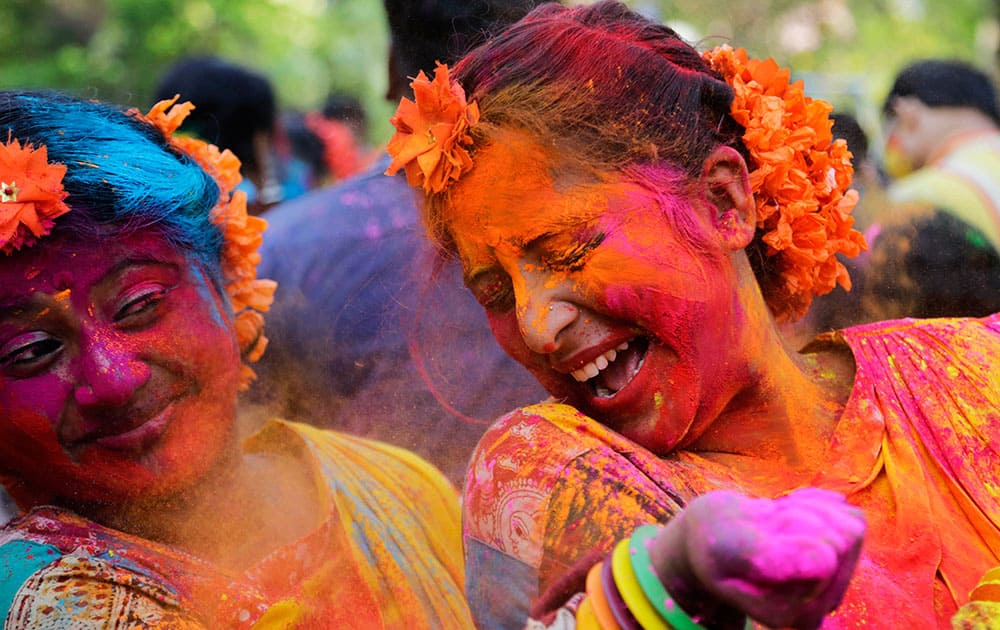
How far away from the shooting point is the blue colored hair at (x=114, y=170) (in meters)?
2.39

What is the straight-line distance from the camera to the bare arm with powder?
4.58 feet

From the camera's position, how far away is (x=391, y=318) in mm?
3064

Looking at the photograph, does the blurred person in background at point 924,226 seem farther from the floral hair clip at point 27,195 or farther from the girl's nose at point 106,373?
the floral hair clip at point 27,195

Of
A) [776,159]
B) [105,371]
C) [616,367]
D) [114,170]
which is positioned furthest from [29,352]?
[776,159]

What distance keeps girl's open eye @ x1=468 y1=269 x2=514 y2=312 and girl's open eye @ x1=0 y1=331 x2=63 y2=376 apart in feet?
3.03

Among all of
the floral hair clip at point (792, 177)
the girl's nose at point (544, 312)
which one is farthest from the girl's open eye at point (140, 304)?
the floral hair clip at point (792, 177)

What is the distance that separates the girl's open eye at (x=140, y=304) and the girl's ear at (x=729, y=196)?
1.25m

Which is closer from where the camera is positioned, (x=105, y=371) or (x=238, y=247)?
(x=105, y=371)

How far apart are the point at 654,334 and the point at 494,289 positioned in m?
0.34

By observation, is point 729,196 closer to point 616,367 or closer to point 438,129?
point 616,367

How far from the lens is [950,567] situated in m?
2.03

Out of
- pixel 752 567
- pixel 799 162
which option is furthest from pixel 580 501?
pixel 799 162

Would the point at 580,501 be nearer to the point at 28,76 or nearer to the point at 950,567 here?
the point at 950,567

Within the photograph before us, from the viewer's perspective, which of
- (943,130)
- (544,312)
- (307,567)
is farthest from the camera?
(943,130)
